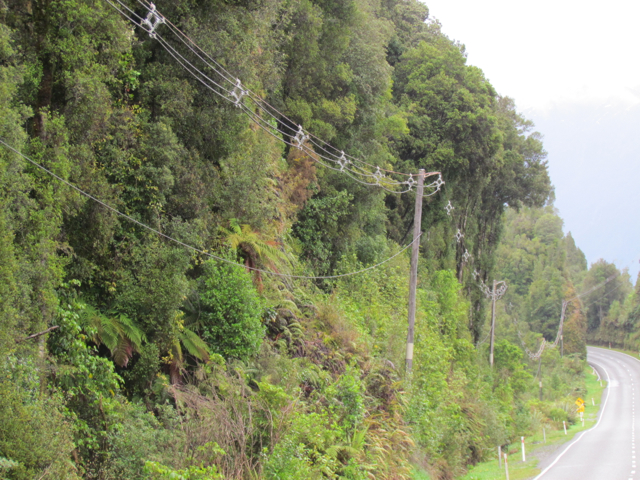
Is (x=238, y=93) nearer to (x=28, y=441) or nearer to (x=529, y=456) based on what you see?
(x=28, y=441)

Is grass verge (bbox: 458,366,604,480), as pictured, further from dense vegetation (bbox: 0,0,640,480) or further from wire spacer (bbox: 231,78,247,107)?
wire spacer (bbox: 231,78,247,107)

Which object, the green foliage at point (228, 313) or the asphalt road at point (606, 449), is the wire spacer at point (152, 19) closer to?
the green foliage at point (228, 313)

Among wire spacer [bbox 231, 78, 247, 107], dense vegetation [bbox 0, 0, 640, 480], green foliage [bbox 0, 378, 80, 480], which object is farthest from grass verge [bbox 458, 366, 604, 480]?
green foliage [bbox 0, 378, 80, 480]

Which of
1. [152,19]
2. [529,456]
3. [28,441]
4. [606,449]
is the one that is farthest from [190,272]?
[606,449]

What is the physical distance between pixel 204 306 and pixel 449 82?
26287 mm

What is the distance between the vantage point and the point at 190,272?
43.2 feet

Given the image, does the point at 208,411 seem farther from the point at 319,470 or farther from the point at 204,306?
the point at 204,306

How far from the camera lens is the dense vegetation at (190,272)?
323 inches

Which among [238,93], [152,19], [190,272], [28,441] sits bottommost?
[28,441]

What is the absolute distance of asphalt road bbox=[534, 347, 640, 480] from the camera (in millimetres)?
22266

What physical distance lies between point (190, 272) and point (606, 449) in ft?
85.6

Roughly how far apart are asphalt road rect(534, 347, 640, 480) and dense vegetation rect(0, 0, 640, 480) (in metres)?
4.22

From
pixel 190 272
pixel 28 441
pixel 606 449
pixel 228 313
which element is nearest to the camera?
pixel 28 441

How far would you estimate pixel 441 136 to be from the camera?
34344 millimetres
